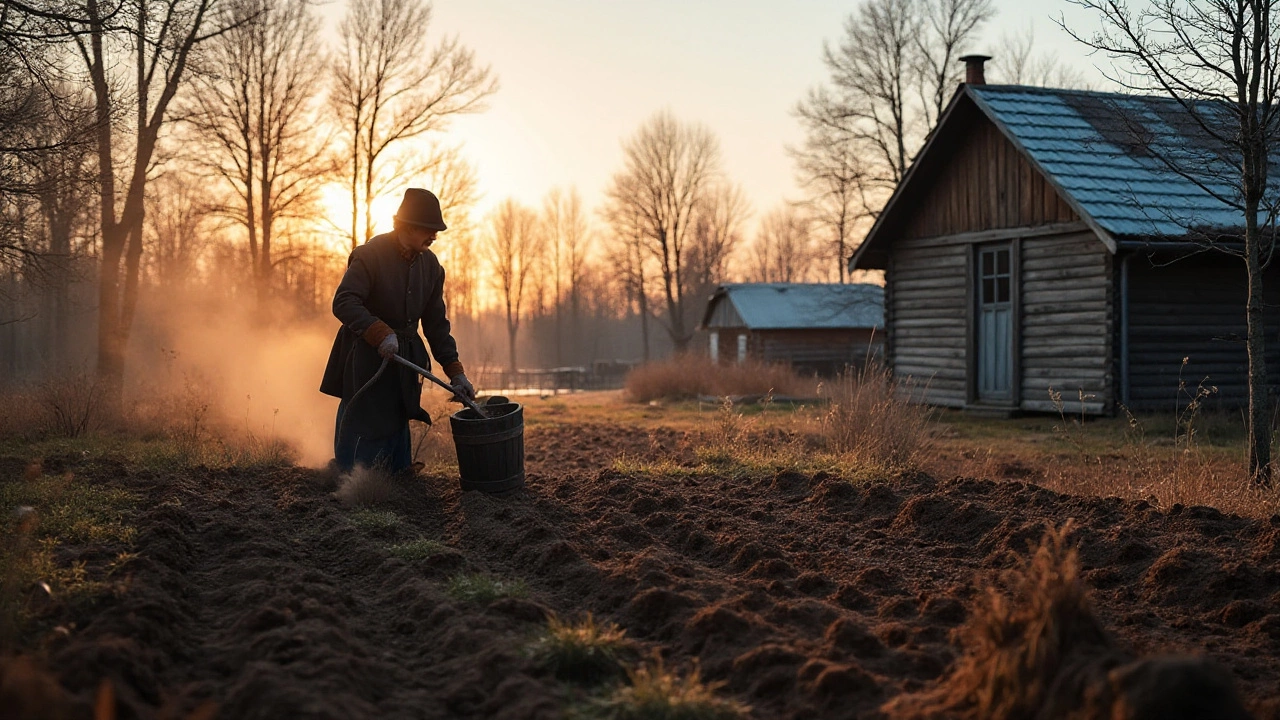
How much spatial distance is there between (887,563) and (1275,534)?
2.07 meters

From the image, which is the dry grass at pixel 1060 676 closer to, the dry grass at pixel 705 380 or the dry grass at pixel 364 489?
the dry grass at pixel 364 489

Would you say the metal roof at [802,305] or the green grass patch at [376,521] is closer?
the green grass patch at [376,521]

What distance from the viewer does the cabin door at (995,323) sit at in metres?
18.7

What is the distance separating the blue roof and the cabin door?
6.23ft

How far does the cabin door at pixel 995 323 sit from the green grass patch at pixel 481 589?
48.1 ft

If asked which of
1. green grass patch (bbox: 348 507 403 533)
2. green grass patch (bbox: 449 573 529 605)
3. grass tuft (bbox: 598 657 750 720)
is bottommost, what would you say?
grass tuft (bbox: 598 657 750 720)

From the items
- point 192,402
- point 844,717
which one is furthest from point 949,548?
point 192,402

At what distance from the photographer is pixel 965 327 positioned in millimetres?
19594

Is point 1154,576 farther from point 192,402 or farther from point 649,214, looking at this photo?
point 649,214

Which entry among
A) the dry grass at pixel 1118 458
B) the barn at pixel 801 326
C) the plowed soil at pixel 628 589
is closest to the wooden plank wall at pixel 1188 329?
the dry grass at pixel 1118 458

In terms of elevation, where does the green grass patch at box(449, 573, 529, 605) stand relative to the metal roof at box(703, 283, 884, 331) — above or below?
below

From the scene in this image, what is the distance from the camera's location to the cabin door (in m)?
18.7

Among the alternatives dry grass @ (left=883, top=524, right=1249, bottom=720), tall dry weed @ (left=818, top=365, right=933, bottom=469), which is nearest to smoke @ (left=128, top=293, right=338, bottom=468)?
tall dry weed @ (left=818, top=365, right=933, bottom=469)

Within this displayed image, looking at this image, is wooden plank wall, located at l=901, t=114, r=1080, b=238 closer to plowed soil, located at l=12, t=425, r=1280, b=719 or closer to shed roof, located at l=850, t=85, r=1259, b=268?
shed roof, located at l=850, t=85, r=1259, b=268
